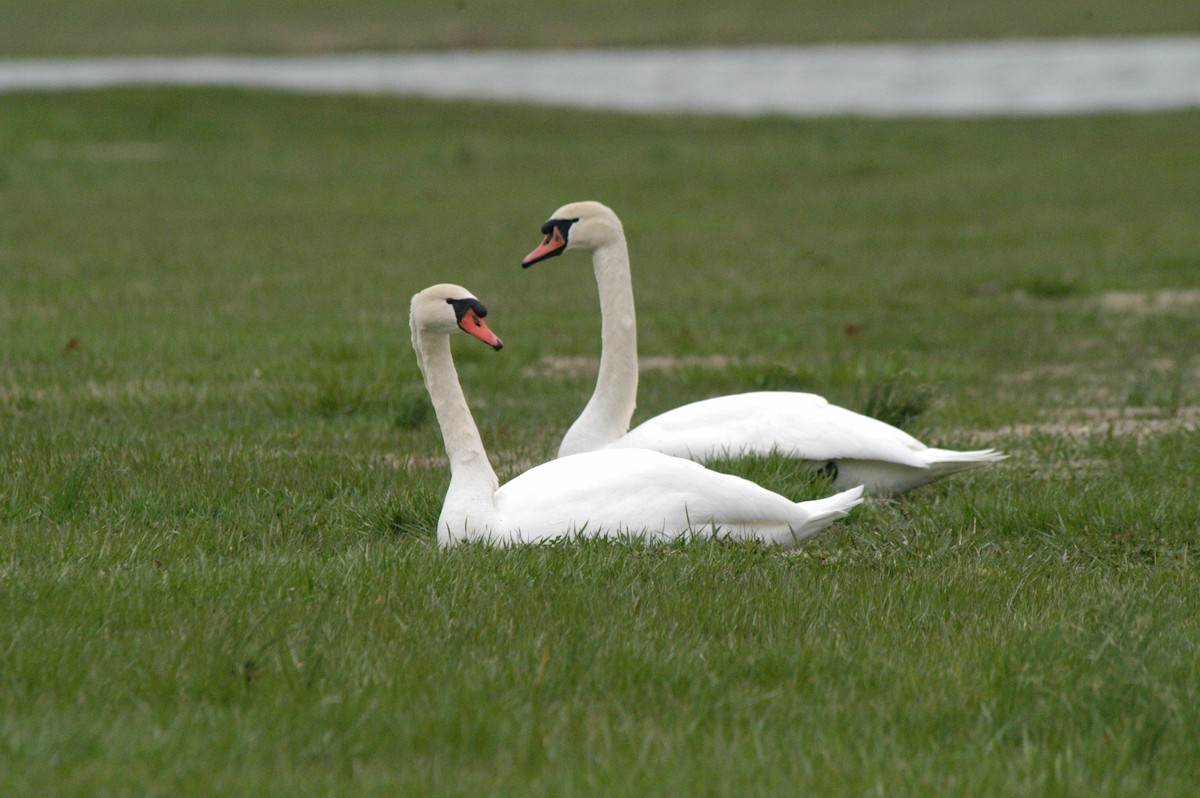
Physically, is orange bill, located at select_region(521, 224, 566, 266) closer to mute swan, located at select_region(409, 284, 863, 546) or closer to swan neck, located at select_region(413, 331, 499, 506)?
swan neck, located at select_region(413, 331, 499, 506)

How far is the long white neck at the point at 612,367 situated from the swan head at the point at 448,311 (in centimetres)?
131

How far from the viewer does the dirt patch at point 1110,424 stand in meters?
7.70

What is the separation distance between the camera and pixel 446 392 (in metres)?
5.64

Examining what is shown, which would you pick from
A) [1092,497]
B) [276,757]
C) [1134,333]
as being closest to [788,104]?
[1134,333]

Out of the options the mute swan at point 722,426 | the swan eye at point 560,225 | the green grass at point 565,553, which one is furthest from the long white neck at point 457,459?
the swan eye at point 560,225

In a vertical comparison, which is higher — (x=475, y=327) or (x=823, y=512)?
(x=475, y=327)

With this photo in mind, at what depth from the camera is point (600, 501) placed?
5262 millimetres

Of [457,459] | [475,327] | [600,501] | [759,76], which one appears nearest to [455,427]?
[457,459]

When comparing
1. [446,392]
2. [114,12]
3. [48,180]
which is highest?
[114,12]

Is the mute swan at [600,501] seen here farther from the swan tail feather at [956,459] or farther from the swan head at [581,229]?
the swan head at [581,229]

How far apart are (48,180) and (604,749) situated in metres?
23.5

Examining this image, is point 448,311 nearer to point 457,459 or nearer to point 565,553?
point 457,459

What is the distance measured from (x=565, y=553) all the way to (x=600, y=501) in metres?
0.37

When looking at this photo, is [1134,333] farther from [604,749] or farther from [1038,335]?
[604,749]
